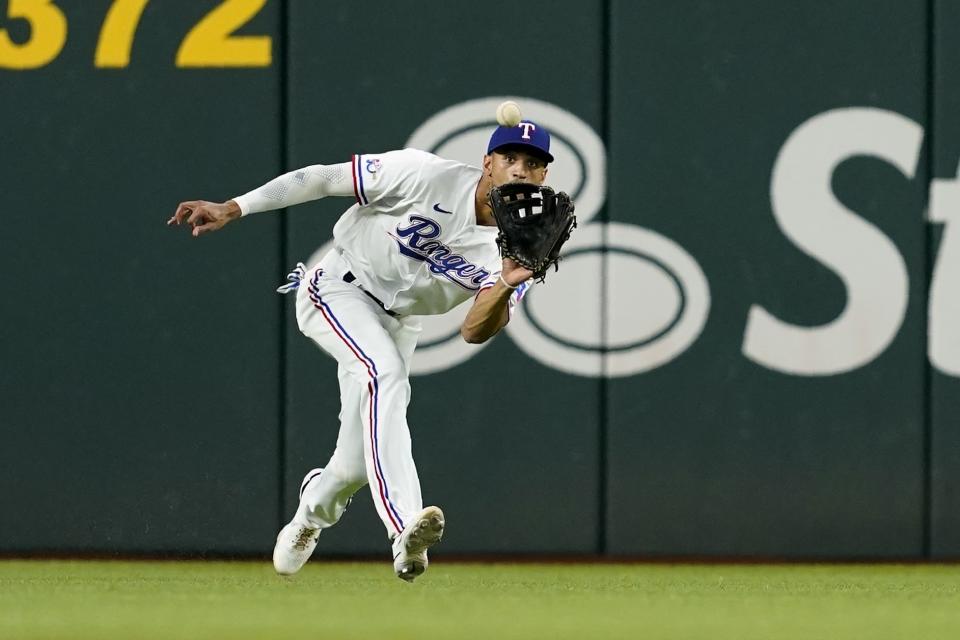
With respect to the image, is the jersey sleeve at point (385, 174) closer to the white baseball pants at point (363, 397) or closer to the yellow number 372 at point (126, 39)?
the white baseball pants at point (363, 397)

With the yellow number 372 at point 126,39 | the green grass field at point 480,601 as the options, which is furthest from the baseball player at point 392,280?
the yellow number 372 at point 126,39

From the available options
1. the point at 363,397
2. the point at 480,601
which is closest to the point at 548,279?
the point at 480,601

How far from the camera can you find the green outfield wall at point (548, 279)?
238 inches

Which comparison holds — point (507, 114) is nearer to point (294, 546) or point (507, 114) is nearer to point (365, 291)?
point (365, 291)

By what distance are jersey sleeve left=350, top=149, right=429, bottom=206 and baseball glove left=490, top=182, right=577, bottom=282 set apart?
425 mm

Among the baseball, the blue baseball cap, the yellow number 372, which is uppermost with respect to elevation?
the yellow number 372

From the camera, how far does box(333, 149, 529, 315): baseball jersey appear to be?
4.63m

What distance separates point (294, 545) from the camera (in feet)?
17.0

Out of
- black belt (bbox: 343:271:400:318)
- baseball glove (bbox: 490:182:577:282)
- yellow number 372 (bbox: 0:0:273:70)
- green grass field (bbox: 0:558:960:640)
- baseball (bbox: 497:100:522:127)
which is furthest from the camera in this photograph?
yellow number 372 (bbox: 0:0:273:70)

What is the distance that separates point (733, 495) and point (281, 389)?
5.69 feet

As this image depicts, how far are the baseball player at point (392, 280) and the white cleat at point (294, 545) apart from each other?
0.09 m

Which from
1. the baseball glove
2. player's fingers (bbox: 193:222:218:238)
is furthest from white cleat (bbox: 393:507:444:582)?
player's fingers (bbox: 193:222:218:238)

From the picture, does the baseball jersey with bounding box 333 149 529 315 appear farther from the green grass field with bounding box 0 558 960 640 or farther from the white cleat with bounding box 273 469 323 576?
the green grass field with bounding box 0 558 960 640

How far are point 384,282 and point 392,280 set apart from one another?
3cm
